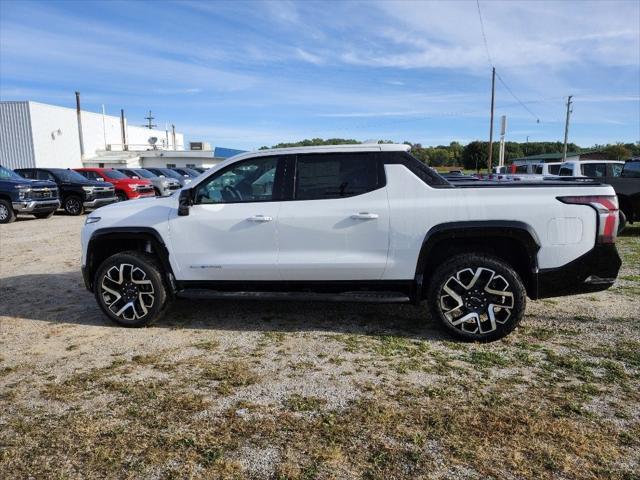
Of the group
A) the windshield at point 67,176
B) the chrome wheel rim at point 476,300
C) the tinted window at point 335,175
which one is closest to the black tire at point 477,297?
the chrome wheel rim at point 476,300

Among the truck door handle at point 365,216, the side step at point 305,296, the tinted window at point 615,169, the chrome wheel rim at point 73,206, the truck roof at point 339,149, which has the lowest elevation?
the chrome wheel rim at point 73,206

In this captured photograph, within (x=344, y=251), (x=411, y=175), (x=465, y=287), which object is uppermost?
(x=411, y=175)

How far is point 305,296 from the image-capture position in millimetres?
4730

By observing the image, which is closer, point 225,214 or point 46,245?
point 225,214

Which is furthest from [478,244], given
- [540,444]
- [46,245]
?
[46,245]

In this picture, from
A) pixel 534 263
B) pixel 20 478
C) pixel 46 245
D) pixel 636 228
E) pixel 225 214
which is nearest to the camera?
pixel 20 478

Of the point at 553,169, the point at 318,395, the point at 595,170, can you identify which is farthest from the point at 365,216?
the point at 553,169

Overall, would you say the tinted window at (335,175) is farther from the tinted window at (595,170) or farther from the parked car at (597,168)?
the tinted window at (595,170)

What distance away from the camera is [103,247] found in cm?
523

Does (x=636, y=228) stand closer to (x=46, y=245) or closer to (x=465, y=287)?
(x=465, y=287)

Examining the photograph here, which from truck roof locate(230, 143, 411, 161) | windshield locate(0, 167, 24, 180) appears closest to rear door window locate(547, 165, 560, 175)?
truck roof locate(230, 143, 411, 161)

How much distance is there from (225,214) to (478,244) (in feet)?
7.99

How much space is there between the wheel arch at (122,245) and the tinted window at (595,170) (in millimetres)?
13181

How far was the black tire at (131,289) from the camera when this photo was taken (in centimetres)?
494
